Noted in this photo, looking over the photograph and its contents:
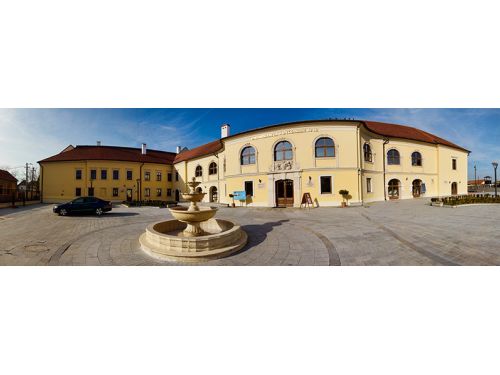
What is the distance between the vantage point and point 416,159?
499 inches

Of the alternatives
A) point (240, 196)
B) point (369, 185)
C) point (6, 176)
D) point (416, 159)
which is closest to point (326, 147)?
point (369, 185)

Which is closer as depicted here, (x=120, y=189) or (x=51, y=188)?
(x=51, y=188)

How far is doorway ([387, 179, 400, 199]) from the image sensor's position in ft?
38.3

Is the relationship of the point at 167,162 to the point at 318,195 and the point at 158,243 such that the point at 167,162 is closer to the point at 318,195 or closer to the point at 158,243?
the point at 318,195

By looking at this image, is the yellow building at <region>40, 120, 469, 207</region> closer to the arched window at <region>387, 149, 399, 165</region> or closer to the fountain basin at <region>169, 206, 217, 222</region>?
the arched window at <region>387, 149, 399, 165</region>

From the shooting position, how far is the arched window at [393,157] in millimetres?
11883

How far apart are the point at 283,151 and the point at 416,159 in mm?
9940

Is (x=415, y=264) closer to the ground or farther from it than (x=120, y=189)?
closer to the ground

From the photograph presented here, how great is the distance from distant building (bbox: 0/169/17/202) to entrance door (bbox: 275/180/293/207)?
8.99 m

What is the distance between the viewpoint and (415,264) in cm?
262

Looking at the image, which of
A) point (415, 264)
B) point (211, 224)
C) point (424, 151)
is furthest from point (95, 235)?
point (424, 151)

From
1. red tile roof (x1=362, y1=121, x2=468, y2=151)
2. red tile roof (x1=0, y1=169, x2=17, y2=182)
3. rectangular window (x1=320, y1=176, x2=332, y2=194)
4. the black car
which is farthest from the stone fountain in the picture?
red tile roof (x1=362, y1=121, x2=468, y2=151)

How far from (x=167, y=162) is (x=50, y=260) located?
11315mm

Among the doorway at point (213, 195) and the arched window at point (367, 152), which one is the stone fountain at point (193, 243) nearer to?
the doorway at point (213, 195)
